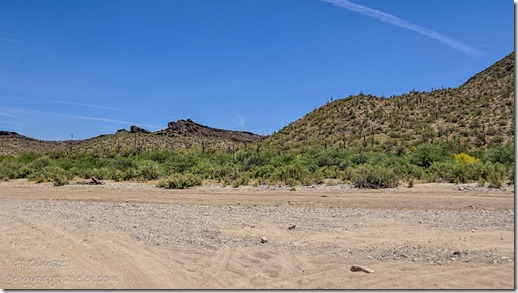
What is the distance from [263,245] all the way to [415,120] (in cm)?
5351

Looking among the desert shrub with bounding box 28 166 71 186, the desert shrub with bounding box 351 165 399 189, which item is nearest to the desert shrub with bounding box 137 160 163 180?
the desert shrub with bounding box 28 166 71 186

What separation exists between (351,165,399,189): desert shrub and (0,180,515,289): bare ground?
5.42 metres

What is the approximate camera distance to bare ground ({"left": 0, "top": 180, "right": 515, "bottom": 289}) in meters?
6.86

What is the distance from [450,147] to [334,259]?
112ft

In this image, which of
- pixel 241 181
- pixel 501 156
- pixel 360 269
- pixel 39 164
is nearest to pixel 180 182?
pixel 241 181

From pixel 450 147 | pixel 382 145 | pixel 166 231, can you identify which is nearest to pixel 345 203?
pixel 166 231

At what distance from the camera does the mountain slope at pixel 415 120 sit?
159ft

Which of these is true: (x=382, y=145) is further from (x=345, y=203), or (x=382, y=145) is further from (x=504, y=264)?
(x=504, y=264)

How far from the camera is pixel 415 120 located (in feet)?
192

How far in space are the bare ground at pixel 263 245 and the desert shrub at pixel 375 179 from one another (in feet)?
17.8

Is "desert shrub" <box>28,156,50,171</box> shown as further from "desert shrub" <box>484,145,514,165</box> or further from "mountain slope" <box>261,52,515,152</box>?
"desert shrub" <box>484,145,514,165</box>

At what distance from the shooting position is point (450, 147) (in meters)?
38.7

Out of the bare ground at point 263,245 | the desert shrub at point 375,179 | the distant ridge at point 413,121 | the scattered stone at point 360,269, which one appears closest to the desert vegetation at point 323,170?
the desert shrub at point 375,179

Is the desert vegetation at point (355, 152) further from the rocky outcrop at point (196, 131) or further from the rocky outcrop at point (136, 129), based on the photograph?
the rocky outcrop at point (196, 131)
